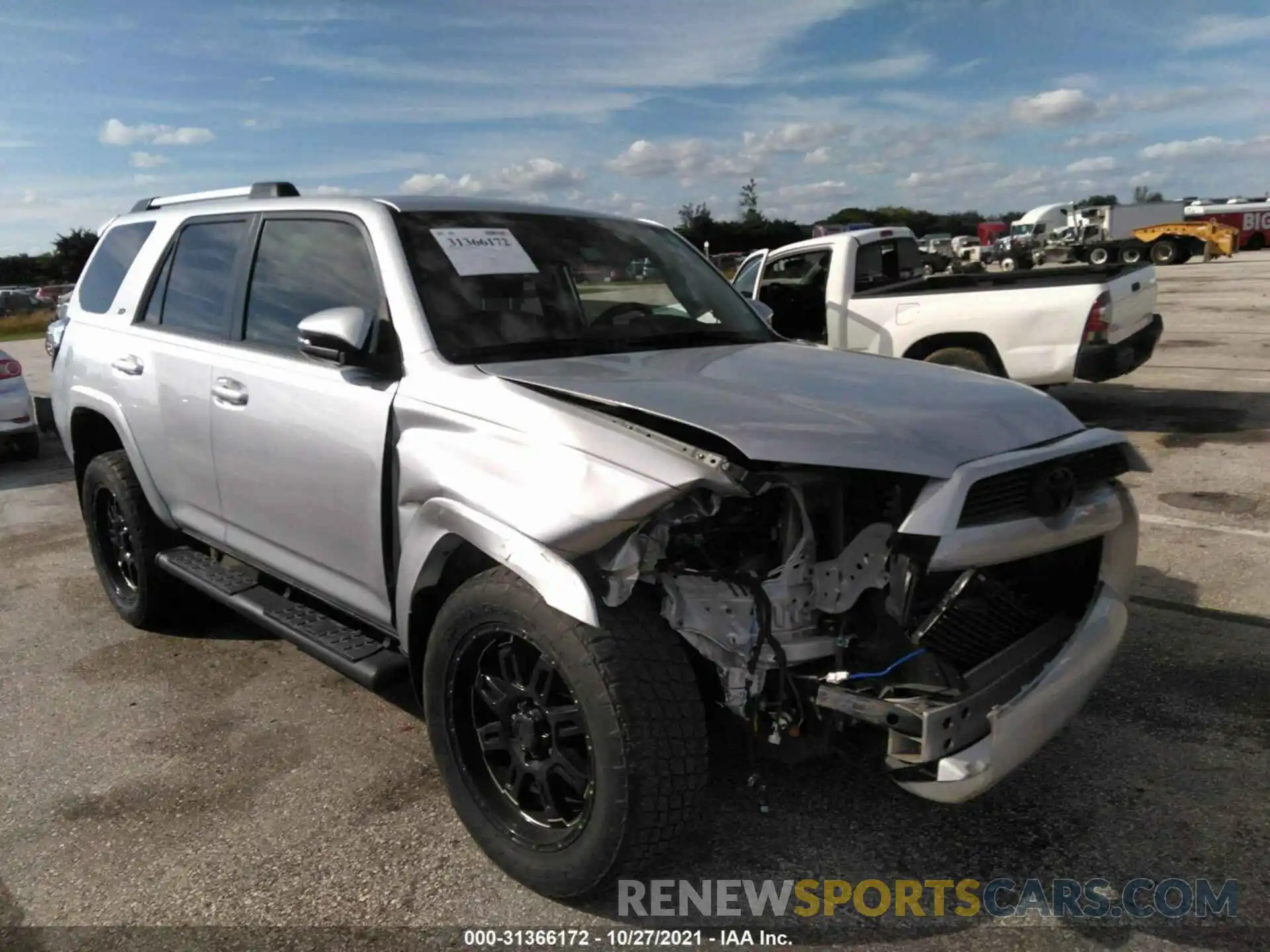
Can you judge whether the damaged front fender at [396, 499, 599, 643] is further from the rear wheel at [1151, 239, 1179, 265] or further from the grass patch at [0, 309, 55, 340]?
the rear wheel at [1151, 239, 1179, 265]

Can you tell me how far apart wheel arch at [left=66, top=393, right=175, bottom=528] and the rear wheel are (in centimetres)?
4063

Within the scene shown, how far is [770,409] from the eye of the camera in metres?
2.60

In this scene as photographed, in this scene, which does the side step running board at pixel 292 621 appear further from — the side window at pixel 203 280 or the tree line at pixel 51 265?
the tree line at pixel 51 265

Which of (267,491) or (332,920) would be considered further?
(267,491)

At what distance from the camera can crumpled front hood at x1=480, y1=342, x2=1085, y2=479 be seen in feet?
7.89

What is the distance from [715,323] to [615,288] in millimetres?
433

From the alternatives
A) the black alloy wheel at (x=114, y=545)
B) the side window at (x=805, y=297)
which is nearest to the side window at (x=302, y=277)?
the black alloy wheel at (x=114, y=545)

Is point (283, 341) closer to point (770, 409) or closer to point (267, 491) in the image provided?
point (267, 491)

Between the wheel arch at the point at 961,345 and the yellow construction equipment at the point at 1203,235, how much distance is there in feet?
117

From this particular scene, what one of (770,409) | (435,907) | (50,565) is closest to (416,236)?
(770,409)

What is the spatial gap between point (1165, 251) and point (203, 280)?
136 feet

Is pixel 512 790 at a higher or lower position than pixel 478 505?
lower

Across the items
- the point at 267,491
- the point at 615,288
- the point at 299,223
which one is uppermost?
the point at 299,223

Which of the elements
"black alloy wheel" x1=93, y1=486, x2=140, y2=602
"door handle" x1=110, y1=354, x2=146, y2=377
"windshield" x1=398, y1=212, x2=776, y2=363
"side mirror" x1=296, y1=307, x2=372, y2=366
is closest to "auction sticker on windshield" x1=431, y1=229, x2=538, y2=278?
"windshield" x1=398, y1=212, x2=776, y2=363
